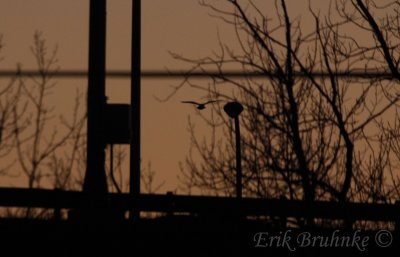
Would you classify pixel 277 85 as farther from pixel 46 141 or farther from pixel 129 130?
pixel 46 141

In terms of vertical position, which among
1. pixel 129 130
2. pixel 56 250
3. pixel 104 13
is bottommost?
pixel 56 250

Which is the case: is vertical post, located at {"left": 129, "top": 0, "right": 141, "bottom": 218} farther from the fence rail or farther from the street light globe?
the street light globe

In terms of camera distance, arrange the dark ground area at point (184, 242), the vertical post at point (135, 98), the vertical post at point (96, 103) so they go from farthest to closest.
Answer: the vertical post at point (135, 98)
the dark ground area at point (184, 242)
the vertical post at point (96, 103)

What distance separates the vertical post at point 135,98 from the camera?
57.3ft

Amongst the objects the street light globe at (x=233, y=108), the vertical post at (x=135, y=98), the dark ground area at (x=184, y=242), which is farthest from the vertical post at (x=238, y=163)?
the dark ground area at (x=184, y=242)

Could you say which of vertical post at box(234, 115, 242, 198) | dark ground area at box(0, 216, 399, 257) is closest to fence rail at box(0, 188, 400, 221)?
dark ground area at box(0, 216, 399, 257)

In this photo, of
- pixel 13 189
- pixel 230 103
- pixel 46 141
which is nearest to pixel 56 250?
pixel 13 189

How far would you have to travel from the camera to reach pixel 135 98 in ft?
59.0

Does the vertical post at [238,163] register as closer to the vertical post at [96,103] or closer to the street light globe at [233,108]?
the street light globe at [233,108]

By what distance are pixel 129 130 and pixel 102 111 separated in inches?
100

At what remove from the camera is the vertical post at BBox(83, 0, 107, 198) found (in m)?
12.2

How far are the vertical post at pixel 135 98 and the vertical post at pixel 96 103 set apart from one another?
4.70 m

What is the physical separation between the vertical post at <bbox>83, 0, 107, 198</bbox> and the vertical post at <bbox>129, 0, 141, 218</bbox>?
4.70m

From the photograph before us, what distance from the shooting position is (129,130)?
14953mm
